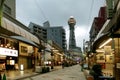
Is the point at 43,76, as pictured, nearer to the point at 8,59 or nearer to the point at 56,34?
the point at 8,59

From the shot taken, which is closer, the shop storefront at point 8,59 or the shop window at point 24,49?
Result: the shop storefront at point 8,59

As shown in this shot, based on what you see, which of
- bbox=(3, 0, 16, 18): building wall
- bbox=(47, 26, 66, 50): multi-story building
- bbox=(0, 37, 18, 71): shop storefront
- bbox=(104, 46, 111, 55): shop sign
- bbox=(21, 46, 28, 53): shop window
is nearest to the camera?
bbox=(104, 46, 111, 55): shop sign

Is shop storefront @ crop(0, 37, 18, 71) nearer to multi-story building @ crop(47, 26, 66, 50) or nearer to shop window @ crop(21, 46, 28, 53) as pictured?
shop window @ crop(21, 46, 28, 53)

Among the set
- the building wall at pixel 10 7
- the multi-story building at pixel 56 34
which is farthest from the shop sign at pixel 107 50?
the multi-story building at pixel 56 34

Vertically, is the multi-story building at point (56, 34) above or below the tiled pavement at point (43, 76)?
above

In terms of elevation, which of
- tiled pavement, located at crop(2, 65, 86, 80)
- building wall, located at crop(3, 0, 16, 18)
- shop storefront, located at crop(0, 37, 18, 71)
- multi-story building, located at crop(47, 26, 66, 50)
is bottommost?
tiled pavement, located at crop(2, 65, 86, 80)

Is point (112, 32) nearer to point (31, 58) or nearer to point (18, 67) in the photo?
point (18, 67)

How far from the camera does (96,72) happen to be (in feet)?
47.4

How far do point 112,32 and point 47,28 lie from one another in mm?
145968

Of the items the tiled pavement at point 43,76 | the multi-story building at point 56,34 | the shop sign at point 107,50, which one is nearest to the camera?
the shop sign at point 107,50

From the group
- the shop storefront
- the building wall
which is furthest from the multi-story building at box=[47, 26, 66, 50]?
the shop storefront

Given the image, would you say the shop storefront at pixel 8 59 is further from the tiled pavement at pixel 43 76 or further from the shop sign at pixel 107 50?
the shop sign at pixel 107 50

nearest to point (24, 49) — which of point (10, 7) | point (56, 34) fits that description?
point (10, 7)

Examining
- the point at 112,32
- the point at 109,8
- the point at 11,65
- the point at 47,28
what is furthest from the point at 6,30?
the point at 47,28
